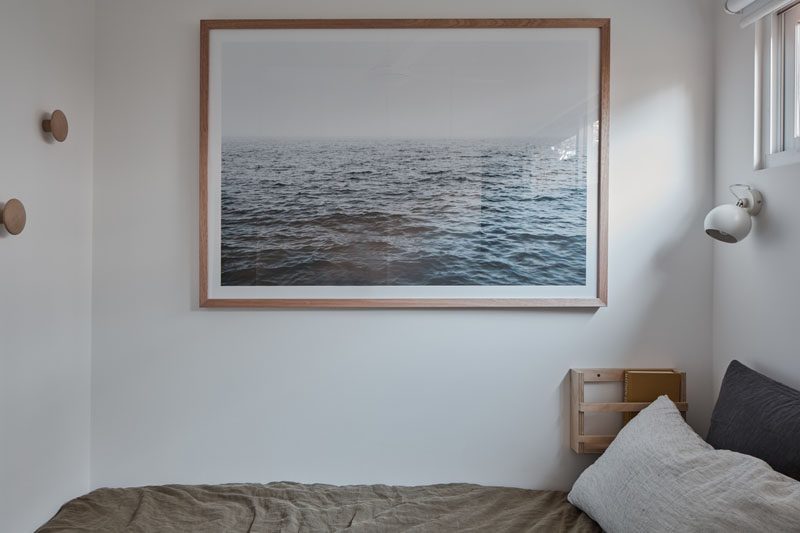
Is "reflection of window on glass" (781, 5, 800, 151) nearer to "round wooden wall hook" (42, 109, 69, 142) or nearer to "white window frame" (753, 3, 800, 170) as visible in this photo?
"white window frame" (753, 3, 800, 170)

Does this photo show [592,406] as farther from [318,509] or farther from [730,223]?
[318,509]

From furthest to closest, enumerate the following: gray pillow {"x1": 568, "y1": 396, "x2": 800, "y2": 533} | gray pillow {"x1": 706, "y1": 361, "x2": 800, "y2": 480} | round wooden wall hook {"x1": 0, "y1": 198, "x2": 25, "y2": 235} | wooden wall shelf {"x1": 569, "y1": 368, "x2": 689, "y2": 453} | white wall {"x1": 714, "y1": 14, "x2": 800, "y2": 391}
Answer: wooden wall shelf {"x1": 569, "y1": 368, "x2": 689, "y2": 453}
white wall {"x1": 714, "y1": 14, "x2": 800, "y2": 391}
round wooden wall hook {"x1": 0, "y1": 198, "x2": 25, "y2": 235}
gray pillow {"x1": 706, "y1": 361, "x2": 800, "y2": 480}
gray pillow {"x1": 568, "y1": 396, "x2": 800, "y2": 533}

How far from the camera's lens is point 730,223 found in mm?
1863

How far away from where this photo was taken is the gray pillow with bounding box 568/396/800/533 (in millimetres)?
1350

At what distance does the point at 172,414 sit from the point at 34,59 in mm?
1290

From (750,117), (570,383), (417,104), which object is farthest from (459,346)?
(750,117)

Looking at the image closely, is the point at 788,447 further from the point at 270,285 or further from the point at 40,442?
the point at 40,442

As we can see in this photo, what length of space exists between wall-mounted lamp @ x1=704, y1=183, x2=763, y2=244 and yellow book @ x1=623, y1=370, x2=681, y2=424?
573 millimetres

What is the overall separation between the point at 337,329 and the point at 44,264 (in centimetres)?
100

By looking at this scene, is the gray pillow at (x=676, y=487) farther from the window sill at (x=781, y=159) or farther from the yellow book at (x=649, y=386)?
the window sill at (x=781, y=159)

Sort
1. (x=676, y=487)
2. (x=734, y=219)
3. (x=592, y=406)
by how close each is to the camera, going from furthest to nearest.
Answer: (x=592, y=406)
(x=734, y=219)
(x=676, y=487)

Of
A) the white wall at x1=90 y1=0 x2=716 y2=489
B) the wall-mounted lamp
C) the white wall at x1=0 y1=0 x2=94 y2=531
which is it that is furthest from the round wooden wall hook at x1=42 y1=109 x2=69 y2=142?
the wall-mounted lamp

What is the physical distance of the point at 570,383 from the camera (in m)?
2.21

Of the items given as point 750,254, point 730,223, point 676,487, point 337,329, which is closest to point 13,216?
point 337,329
